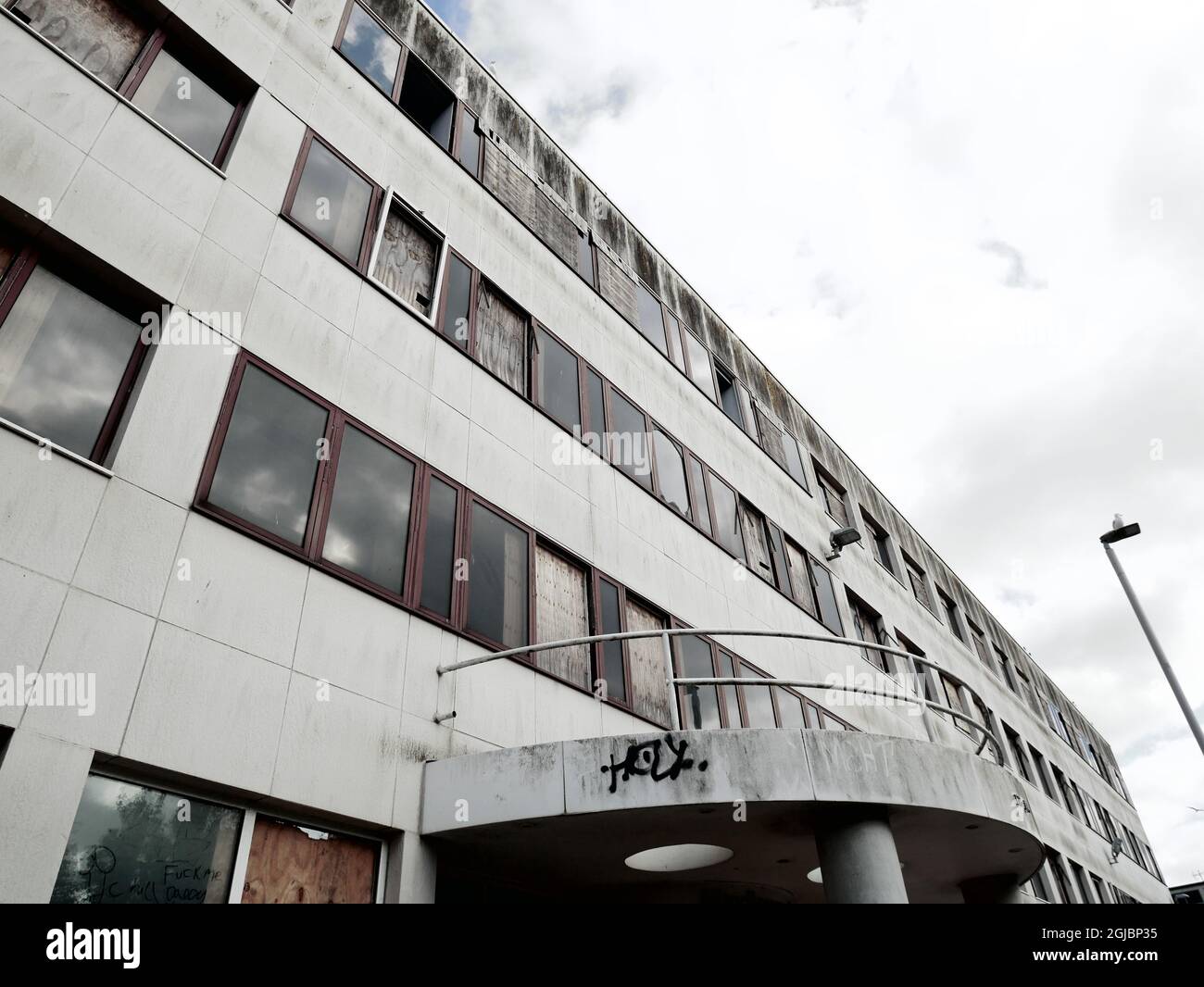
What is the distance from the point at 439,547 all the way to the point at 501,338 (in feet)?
13.6

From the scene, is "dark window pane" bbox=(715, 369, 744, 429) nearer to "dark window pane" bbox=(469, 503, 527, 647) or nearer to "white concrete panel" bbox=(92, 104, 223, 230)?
"dark window pane" bbox=(469, 503, 527, 647)

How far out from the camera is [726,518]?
15773mm

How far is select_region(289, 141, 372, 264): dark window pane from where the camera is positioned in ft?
31.3

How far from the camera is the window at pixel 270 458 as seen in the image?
7.25 m

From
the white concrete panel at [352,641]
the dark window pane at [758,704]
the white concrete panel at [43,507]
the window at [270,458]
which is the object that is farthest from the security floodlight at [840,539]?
the white concrete panel at [43,507]

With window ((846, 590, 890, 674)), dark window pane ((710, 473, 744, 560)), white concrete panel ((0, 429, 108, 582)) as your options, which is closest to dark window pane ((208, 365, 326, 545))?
white concrete panel ((0, 429, 108, 582))

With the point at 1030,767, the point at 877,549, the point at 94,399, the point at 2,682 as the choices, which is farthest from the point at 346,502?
the point at 1030,767

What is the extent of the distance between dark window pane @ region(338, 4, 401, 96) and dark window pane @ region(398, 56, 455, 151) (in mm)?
300

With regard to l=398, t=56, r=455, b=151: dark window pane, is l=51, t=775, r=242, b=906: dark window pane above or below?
below

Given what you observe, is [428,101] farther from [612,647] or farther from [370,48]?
[612,647]

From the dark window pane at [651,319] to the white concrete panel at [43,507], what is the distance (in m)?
11.7

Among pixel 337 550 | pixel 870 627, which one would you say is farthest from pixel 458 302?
pixel 870 627

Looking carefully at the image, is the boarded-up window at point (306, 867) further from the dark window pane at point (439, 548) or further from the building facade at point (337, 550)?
the dark window pane at point (439, 548)
